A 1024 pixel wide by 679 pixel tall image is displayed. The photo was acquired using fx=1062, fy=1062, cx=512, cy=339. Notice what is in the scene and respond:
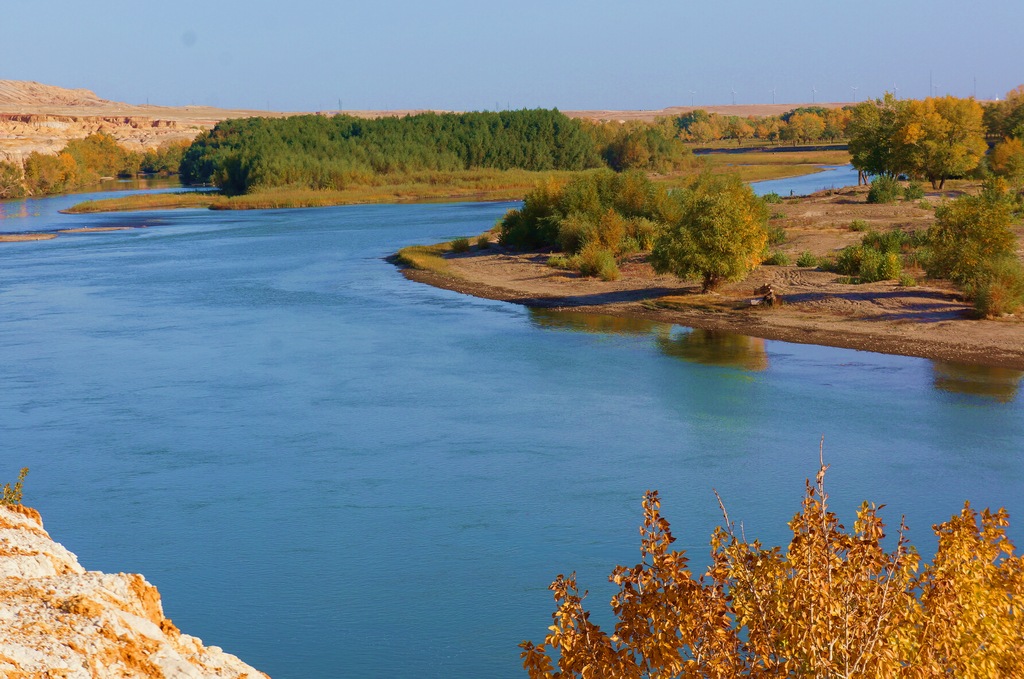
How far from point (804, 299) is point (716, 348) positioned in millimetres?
4516

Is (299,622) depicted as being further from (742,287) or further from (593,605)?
(742,287)

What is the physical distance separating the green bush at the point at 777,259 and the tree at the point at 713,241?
252 centimetres

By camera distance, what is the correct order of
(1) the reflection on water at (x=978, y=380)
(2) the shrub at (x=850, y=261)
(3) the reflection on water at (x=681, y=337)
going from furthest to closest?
(2) the shrub at (x=850, y=261) < (3) the reflection on water at (x=681, y=337) < (1) the reflection on water at (x=978, y=380)

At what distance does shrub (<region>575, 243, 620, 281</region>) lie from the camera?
1229 inches

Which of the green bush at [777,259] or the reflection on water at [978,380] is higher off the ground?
the green bush at [777,259]

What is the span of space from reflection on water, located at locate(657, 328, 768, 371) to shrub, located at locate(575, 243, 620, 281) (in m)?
7.01

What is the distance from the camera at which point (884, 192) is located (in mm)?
39312

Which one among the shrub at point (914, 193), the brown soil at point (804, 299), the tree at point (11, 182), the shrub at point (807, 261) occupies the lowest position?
the brown soil at point (804, 299)

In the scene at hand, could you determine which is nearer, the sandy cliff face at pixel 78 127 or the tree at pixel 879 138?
the tree at pixel 879 138

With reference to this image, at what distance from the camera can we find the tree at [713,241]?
85.4ft

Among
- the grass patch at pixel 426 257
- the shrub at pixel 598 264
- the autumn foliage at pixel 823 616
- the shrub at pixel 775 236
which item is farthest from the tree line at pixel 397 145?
the autumn foliage at pixel 823 616

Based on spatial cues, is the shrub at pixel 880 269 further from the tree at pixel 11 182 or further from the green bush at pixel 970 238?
the tree at pixel 11 182

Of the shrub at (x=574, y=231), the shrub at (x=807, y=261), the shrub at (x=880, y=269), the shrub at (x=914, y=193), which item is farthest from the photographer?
the shrub at (x=914, y=193)

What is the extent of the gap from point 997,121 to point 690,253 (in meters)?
40.8
